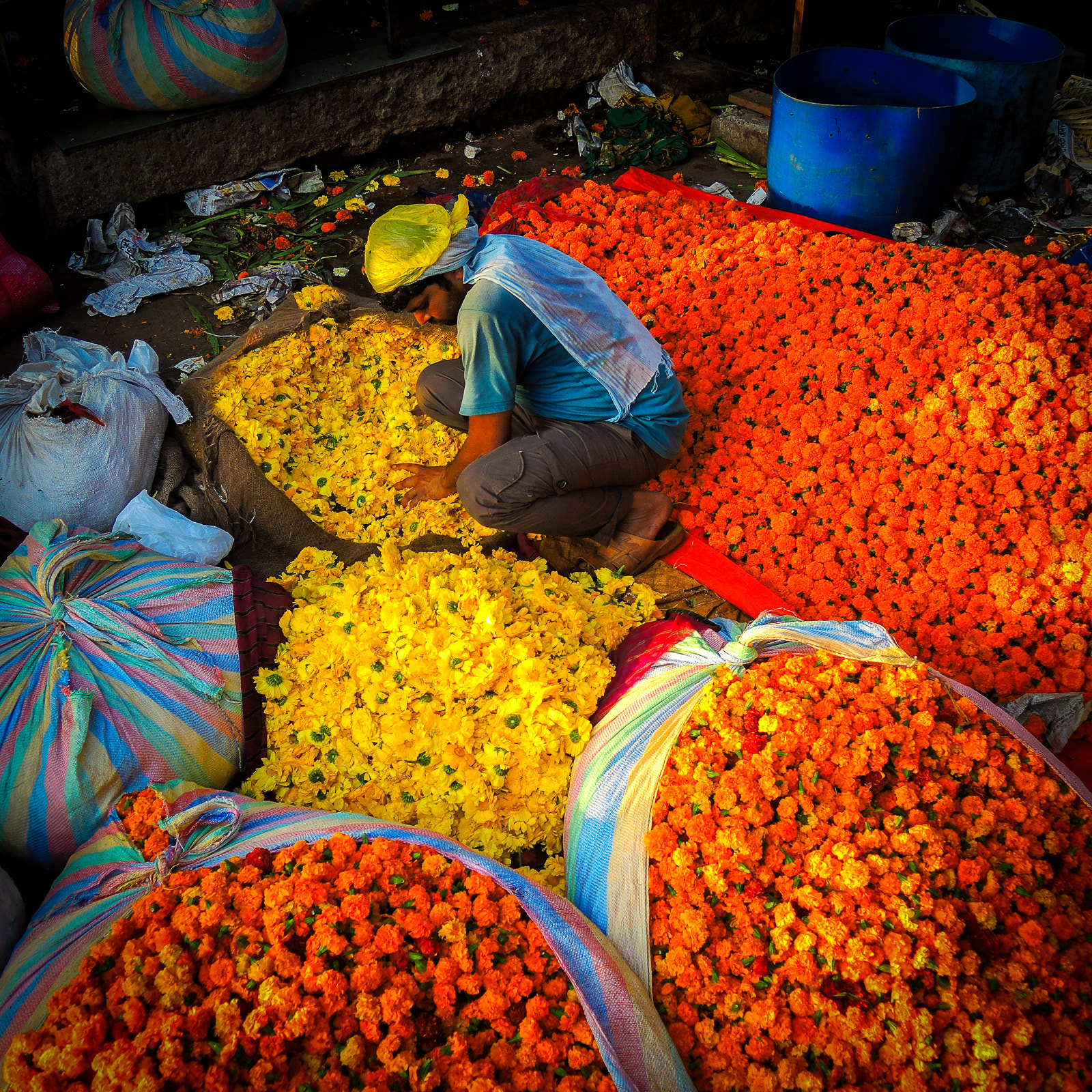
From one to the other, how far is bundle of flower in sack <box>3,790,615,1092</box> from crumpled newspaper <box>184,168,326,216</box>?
15.2ft

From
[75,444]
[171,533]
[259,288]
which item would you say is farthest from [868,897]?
[259,288]

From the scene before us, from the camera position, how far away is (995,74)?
482 cm

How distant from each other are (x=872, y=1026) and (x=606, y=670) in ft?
3.40

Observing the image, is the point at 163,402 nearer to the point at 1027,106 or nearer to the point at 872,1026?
the point at 872,1026

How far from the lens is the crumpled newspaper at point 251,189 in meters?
5.26

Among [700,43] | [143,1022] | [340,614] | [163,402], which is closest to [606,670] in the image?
[340,614]

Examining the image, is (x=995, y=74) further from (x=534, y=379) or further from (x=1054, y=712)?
(x=1054, y=712)

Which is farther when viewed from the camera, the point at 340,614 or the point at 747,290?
the point at 747,290

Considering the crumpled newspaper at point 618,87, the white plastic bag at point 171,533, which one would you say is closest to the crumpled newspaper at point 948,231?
the crumpled newspaper at point 618,87

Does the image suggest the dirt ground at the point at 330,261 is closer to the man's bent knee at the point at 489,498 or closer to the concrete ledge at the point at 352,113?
the concrete ledge at the point at 352,113

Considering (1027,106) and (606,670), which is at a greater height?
(1027,106)

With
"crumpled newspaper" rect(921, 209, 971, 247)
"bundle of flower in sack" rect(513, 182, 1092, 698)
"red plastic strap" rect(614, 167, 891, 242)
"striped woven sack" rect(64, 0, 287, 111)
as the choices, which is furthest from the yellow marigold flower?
"striped woven sack" rect(64, 0, 287, 111)

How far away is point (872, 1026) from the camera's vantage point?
1.66m

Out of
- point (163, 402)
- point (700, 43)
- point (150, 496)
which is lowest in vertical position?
point (150, 496)
